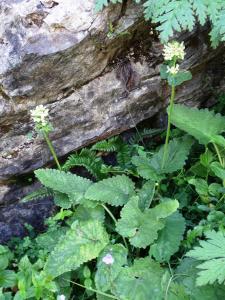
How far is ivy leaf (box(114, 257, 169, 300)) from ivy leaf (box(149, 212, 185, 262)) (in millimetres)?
70

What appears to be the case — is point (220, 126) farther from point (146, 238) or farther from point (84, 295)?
point (84, 295)

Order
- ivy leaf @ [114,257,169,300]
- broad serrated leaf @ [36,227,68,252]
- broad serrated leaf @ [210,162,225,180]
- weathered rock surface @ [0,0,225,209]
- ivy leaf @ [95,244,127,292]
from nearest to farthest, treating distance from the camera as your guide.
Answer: ivy leaf @ [114,257,169,300], ivy leaf @ [95,244,127,292], weathered rock surface @ [0,0,225,209], broad serrated leaf @ [210,162,225,180], broad serrated leaf @ [36,227,68,252]

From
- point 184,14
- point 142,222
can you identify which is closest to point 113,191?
point 142,222

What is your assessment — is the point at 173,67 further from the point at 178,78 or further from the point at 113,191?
the point at 113,191

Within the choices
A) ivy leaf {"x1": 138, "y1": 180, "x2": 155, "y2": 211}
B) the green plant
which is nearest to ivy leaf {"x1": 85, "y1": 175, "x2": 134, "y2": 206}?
ivy leaf {"x1": 138, "y1": 180, "x2": 155, "y2": 211}

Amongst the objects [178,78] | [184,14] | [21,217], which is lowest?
[21,217]

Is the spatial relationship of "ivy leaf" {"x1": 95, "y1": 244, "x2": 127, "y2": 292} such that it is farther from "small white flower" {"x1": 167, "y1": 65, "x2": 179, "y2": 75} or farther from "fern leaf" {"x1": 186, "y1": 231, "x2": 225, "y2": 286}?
"small white flower" {"x1": 167, "y1": 65, "x2": 179, "y2": 75}

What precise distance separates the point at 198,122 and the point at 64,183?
1.15 metres

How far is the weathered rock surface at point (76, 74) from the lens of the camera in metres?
3.33

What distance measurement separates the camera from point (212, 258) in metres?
2.83

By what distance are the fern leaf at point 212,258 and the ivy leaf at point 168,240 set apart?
18.5 inches

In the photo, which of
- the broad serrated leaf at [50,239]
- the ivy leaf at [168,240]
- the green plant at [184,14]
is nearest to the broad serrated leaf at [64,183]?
the broad serrated leaf at [50,239]

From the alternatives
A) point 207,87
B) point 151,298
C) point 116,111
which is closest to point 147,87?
point 116,111

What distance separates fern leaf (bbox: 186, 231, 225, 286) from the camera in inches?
105
